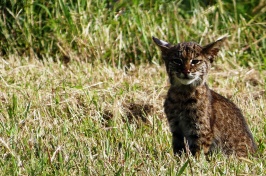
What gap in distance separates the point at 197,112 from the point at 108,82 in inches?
78.4

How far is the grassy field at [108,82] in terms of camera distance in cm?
589

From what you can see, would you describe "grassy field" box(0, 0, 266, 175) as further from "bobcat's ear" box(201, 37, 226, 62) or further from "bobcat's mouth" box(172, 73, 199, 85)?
"bobcat's ear" box(201, 37, 226, 62)

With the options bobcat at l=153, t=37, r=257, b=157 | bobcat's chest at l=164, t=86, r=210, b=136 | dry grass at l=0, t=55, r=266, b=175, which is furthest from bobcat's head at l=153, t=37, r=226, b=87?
dry grass at l=0, t=55, r=266, b=175

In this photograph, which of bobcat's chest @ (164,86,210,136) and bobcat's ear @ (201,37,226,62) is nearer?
bobcat's chest @ (164,86,210,136)

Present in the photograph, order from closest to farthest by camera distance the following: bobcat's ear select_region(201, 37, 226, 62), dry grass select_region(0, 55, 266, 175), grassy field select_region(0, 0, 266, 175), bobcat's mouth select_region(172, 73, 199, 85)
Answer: dry grass select_region(0, 55, 266, 175), grassy field select_region(0, 0, 266, 175), bobcat's mouth select_region(172, 73, 199, 85), bobcat's ear select_region(201, 37, 226, 62)

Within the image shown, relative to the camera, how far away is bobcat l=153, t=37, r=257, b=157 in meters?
6.33

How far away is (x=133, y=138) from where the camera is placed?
6695mm

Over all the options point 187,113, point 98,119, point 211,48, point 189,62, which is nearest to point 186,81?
point 189,62

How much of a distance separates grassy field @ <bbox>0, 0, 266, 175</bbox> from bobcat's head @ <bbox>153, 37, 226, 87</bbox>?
66cm

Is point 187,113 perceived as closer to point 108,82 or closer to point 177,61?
point 177,61

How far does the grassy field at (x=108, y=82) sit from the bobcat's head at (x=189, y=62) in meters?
0.66

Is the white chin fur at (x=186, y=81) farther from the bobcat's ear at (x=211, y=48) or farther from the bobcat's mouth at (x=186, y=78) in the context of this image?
the bobcat's ear at (x=211, y=48)

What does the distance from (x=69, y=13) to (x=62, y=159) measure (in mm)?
3697

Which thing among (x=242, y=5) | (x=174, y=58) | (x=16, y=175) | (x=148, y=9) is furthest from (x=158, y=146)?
(x=242, y=5)
